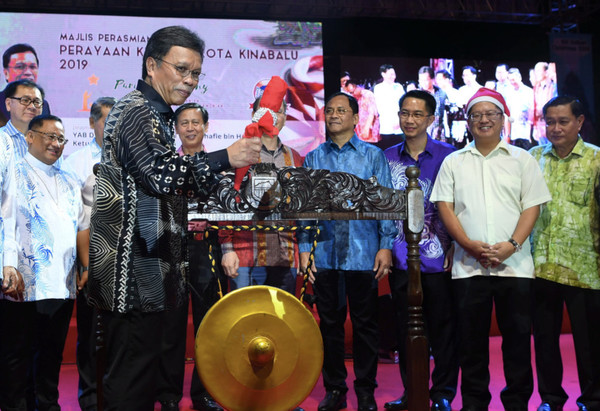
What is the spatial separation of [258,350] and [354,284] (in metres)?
1.04

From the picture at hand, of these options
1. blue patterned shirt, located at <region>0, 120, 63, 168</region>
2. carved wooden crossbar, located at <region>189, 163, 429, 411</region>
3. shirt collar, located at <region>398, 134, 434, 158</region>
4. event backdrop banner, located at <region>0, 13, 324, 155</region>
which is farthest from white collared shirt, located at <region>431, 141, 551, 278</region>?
event backdrop banner, located at <region>0, 13, 324, 155</region>

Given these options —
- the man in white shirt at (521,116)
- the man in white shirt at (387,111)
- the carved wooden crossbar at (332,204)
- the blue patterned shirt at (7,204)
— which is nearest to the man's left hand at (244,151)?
the carved wooden crossbar at (332,204)

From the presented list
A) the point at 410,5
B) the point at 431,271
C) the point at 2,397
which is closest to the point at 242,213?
the point at 431,271

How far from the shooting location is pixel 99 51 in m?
6.82

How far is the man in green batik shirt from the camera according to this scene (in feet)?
11.8

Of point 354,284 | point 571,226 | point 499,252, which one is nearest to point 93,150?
point 354,284

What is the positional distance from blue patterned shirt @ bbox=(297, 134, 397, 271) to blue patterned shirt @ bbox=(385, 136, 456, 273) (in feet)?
0.58

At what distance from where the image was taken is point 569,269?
3615 millimetres

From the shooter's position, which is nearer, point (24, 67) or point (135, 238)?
point (135, 238)

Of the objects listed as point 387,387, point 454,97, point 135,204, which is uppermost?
point 454,97

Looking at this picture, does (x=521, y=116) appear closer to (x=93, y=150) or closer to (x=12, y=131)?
(x=93, y=150)

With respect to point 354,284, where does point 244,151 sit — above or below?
above

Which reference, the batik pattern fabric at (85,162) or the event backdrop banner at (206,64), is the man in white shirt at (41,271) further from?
the event backdrop banner at (206,64)

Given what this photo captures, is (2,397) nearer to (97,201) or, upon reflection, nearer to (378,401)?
(97,201)
